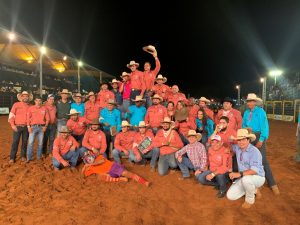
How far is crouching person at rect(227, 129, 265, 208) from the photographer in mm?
5277

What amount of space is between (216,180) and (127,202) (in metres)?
2.06

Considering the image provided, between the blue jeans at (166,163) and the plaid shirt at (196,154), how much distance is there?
1.17 ft

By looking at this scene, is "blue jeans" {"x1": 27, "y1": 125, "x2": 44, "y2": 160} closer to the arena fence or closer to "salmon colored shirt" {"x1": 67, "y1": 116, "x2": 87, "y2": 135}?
"salmon colored shirt" {"x1": 67, "y1": 116, "x2": 87, "y2": 135}

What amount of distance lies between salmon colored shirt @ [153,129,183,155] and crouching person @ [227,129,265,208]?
6.61ft

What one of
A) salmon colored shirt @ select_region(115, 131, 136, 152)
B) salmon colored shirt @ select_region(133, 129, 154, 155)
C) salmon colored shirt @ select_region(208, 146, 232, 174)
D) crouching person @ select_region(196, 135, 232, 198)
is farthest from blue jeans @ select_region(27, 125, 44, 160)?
salmon colored shirt @ select_region(208, 146, 232, 174)

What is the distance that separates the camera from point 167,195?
19.3 feet

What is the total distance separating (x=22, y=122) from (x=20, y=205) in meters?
3.60

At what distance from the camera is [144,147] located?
784 centimetres

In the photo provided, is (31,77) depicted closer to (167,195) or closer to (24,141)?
(24,141)

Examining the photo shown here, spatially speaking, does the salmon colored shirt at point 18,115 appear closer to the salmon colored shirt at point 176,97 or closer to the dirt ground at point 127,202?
the dirt ground at point 127,202

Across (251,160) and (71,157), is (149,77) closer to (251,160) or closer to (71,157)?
(71,157)

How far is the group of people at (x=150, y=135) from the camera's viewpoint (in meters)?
5.90

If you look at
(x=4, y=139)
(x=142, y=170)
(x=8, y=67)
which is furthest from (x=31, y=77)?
(x=142, y=170)

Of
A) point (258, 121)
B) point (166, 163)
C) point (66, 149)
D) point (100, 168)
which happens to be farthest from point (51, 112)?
point (258, 121)
